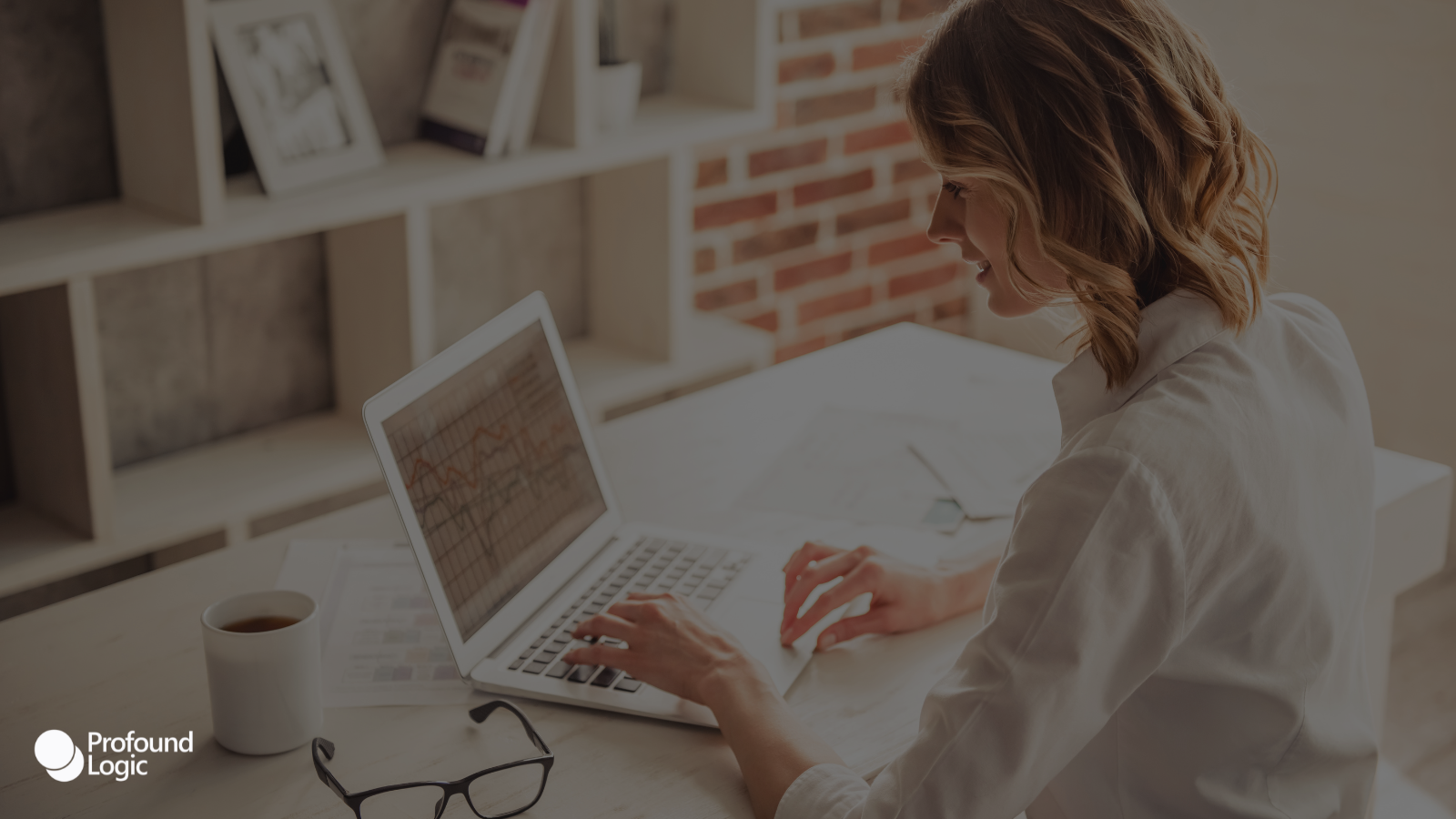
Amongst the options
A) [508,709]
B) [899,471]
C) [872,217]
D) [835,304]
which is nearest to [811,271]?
[835,304]

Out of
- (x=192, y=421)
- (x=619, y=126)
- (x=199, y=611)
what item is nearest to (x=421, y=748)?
(x=199, y=611)

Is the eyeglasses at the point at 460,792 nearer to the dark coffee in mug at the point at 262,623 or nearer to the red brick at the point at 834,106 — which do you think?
the dark coffee in mug at the point at 262,623

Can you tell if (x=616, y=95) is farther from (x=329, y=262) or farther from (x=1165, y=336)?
(x=1165, y=336)

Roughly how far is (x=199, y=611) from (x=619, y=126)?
1.36 meters

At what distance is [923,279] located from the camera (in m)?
3.45

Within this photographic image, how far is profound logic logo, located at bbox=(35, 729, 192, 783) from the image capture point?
3.41 ft

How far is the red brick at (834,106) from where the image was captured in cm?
304

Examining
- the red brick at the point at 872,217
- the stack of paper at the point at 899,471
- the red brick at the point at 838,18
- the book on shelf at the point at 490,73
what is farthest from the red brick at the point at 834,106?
the stack of paper at the point at 899,471

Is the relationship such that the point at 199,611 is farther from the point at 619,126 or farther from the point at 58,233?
the point at 619,126

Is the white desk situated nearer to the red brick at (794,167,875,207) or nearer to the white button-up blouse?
the white button-up blouse

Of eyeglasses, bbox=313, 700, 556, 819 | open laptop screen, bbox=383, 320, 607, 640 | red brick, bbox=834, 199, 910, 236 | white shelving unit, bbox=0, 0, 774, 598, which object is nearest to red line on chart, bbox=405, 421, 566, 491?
open laptop screen, bbox=383, 320, 607, 640

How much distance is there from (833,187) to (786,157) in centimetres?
18

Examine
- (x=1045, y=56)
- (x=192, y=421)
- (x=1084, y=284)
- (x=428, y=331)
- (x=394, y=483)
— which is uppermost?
(x=1045, y=56)

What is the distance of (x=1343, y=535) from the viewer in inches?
38.7
